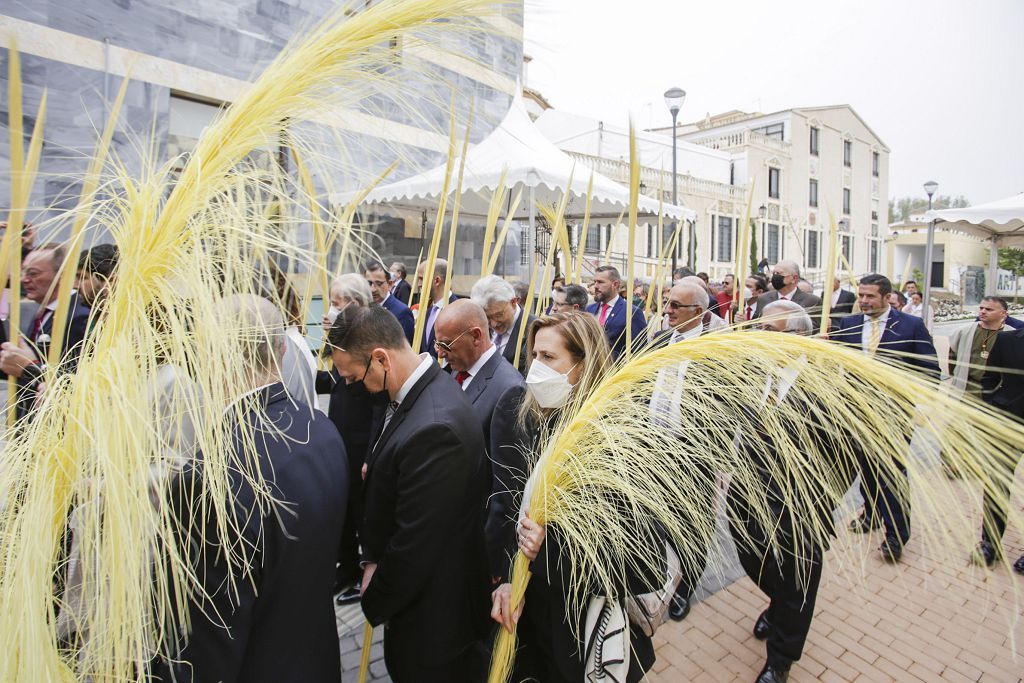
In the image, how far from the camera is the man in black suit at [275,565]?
4.51 ft

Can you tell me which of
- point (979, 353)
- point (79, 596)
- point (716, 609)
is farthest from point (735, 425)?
point (979, 353)

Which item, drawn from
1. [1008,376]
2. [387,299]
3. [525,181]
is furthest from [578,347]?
[525,181]

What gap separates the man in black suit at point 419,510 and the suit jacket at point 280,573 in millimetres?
256

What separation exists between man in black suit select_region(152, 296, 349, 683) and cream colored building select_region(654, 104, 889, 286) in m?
33.1

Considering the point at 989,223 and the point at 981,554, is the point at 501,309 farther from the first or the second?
Result: the point at 989,223

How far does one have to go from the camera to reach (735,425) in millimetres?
1338

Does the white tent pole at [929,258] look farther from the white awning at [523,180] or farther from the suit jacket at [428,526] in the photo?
the suit jacket at [428,526]

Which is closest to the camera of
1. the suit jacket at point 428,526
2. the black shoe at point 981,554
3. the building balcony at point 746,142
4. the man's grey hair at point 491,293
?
the black shoe at point 981,554

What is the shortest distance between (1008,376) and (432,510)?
482 centimetres

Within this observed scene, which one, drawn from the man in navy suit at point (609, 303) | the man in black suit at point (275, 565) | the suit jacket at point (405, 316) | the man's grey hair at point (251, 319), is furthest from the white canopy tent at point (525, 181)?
the man's grey hair at point (251, 319)

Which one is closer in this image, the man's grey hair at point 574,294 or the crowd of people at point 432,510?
the crowd of people at point 432,510

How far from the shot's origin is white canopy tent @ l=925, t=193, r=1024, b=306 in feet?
23.3

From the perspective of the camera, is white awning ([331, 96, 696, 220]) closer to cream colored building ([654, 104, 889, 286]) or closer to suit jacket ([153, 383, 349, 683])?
suit jacket ([153, 383, 349, 683])

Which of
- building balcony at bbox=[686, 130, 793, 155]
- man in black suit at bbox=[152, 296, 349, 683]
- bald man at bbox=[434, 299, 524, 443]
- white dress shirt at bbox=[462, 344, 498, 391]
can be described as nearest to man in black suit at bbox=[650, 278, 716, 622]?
man in black suit at bbox=[152, 296, 349, 683]
